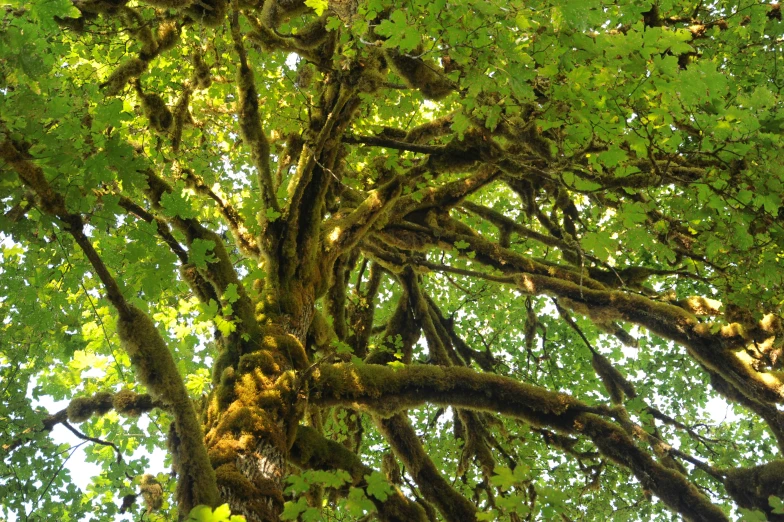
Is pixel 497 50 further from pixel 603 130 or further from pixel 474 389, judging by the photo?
pixel 474 389

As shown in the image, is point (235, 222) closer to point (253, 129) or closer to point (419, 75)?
point (253, 129)

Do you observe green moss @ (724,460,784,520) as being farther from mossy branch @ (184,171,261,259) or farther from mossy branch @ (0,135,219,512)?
mossy branch @ (184,171,261,259)

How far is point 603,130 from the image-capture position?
3412mm

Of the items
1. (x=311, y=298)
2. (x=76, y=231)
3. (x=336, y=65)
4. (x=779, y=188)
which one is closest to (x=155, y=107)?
(x=336, y=65)

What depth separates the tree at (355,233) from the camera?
2.90 meters

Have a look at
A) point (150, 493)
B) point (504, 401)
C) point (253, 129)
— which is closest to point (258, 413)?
point (150, 493)

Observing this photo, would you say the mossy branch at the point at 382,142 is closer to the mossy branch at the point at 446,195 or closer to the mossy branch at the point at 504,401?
the mossy branch at the point at 446,195

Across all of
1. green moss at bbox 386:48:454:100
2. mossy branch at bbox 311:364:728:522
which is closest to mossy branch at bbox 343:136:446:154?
green moss at bbox 386:48:454:100

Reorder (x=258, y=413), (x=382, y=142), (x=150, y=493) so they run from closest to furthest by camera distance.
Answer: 1. (x=258, y=413)
2. (x=150, y=493)
3. (x=382, y=142)

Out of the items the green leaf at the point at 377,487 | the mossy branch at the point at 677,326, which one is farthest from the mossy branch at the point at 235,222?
the green leaf at the point at 377,487

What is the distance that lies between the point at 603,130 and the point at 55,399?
6610mm

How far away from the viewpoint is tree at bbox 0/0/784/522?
290 centimetres

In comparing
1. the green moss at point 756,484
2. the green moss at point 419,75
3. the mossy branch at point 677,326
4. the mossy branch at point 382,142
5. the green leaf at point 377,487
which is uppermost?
the mossy branch at point 382,142

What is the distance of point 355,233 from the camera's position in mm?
5613
